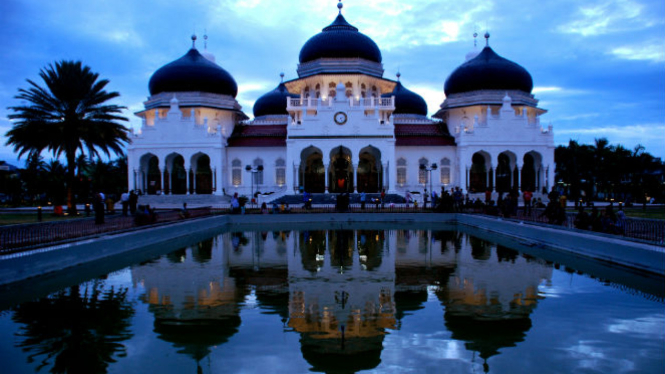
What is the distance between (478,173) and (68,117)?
1321 inches

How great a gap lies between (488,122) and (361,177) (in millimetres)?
12435

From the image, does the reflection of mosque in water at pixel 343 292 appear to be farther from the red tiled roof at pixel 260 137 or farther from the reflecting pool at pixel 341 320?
the red tiled roof at pixel 260 137

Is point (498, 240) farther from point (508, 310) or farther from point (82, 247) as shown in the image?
point (82, 247)

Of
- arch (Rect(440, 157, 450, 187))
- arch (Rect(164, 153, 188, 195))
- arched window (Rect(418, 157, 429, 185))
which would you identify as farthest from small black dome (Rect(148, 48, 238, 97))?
arch (Rect(440, 157, 450, 187))

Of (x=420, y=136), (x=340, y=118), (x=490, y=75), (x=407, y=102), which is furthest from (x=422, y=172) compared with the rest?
(x=407, y=102)

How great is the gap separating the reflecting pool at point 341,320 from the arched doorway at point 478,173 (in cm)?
3305

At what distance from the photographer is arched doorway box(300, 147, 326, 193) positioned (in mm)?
45812

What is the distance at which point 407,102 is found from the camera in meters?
52.8

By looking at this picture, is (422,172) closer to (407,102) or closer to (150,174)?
(407,102)

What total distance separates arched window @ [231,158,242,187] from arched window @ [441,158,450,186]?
18.4 metres

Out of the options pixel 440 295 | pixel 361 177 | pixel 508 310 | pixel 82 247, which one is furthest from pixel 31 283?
pixel 361 177

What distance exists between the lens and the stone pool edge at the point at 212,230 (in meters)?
10.8

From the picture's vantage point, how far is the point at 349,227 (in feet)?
80.2

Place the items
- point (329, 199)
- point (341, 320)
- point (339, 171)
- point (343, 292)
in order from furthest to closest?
1. point (339, 171)
2. point (329, 199)
3. point (343, 292)
4. point (341, 320)
